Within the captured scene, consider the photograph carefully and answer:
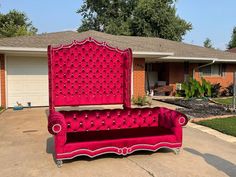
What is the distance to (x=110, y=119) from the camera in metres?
6.71

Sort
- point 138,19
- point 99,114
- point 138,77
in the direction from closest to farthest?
1. point 99,114
2. point 138,77
3. point 138,19

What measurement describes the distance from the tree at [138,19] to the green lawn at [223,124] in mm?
23498

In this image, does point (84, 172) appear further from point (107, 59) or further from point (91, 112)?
point (107, 59)

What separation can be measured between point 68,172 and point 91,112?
5.87ft

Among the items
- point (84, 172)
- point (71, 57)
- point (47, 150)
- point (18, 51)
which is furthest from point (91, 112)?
point (18, 51)

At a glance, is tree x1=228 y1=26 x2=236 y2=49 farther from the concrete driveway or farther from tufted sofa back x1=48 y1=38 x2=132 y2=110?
the concrete driveway

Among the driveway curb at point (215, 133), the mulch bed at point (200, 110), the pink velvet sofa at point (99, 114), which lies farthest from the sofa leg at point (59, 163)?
the mulch bed at point (200, 110)

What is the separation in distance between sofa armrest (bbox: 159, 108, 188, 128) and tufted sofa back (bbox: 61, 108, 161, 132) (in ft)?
0.76

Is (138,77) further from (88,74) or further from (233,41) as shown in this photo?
(233,41)

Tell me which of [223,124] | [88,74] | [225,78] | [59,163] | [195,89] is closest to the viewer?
[59,163]

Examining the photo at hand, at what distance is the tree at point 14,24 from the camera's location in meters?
35.2

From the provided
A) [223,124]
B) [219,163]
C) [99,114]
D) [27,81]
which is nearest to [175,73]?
[27,81]

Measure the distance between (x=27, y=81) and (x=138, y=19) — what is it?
22.4 meters

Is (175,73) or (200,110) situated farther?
(175,73)
